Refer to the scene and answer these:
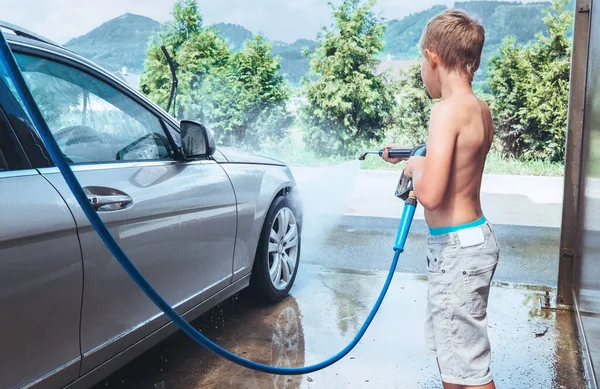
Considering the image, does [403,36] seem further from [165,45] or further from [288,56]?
[165,45]

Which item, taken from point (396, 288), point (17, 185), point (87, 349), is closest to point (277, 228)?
point (396, 288)

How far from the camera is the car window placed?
235 cm

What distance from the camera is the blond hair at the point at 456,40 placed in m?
1.94

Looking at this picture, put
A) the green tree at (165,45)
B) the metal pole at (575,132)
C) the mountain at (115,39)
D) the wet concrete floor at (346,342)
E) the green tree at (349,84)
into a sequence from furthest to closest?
1. the mountain at (115,39)
2. the green tree at (349,84)
3. the green tree at (165,45)
4. the metal pole at (575,132)
5. the wet concrete floor at (346,342)

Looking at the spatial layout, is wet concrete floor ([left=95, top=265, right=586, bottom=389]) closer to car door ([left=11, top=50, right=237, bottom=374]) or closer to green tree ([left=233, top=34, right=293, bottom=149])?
car door ([left=11, top=50, right=237, bottom=374])

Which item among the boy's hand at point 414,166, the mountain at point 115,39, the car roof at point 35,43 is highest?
the mountain at point 115,39

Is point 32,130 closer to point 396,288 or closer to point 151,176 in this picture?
point 151,176

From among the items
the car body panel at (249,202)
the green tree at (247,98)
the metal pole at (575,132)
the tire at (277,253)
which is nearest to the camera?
the car body panel at (249,202)

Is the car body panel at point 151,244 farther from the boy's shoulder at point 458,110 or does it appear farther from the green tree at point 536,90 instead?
the green tree at point 536,90

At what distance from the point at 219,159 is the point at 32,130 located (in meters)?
1.39

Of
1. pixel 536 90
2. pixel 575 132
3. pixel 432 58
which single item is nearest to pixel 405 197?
pixel 432 58

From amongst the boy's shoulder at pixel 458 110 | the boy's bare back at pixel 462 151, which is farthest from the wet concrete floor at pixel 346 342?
the boy's shoulder at pixel 458 110

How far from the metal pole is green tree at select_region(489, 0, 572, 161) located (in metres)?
10.1

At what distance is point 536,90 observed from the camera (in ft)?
43.8
